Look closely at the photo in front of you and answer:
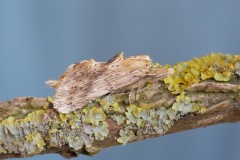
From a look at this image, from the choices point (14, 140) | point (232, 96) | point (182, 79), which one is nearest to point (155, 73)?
point (182, 79)

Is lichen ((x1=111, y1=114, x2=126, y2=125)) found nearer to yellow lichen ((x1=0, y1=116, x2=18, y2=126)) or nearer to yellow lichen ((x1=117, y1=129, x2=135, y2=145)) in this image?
yellow lichen ((x1=117, y1=129, x2=135, y2=145))

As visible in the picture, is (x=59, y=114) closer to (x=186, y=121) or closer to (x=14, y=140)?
(x=14, y=140)

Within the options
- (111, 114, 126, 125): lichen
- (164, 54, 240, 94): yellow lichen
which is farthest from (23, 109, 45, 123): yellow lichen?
(164, 54, 240, 94): yellow lichen

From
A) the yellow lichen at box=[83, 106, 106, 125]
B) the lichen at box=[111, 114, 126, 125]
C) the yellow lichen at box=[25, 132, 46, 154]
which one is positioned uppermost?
the yellow lichen at box=[83, 106, 106, 125]

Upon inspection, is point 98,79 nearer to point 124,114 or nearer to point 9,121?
point 124,114

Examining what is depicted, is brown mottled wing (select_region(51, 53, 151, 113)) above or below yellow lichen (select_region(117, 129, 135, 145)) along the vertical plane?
above

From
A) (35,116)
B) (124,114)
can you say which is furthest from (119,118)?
(35,116)
